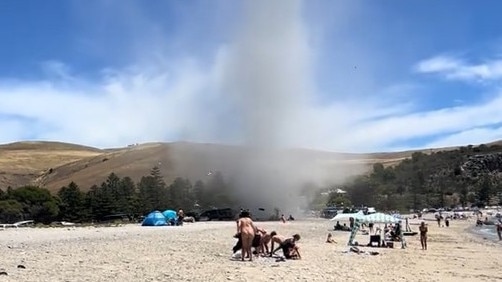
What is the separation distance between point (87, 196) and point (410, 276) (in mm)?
92312

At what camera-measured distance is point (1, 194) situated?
114m

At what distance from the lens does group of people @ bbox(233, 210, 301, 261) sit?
79.3 feet

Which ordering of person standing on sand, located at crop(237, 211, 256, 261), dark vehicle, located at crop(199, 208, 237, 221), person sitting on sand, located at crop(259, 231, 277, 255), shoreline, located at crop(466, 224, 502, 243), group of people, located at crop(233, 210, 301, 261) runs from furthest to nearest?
dark vehicle, located at crop(199, 208, 237, 221) < shoreline, located at crop(466, 224, 502, 243) < person sitting on sand, located at crop(259, 231, 277, 255) < group of people, located at crop(233, 210, 301, 261) < person standing on sand, located at crop(237, 211, 256, 261)

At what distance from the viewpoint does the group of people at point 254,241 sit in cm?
2417

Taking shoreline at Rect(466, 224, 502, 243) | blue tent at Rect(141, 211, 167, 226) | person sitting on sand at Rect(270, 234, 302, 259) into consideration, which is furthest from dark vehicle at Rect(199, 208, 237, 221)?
person sitting on sand at Rect(270, 234, 302, 259)

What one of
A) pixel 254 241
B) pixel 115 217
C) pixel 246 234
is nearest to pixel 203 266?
pixel 246 234

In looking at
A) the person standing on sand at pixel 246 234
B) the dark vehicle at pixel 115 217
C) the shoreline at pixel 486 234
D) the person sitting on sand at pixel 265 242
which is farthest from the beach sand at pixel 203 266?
the dark vehicle at pixel 115 217

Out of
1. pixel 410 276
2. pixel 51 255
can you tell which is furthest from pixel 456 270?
pixel 51 255

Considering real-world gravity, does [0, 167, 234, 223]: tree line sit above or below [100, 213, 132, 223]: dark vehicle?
above

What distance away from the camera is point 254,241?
26328 mm

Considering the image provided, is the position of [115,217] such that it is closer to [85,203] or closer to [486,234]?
[85,203]

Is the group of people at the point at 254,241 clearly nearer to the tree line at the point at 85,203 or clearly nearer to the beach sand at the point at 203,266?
the beach sand at the point at 203,266

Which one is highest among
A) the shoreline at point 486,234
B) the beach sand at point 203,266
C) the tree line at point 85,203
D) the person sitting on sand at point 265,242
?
the tree line at point 85,203

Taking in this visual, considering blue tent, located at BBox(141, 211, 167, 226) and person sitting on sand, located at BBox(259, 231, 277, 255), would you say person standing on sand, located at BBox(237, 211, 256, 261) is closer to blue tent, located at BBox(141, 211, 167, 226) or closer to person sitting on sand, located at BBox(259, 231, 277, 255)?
person sitting on sand, located at BBox(259, 231, 277, 255)
